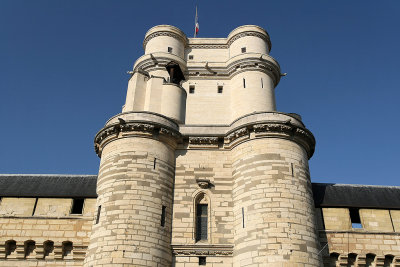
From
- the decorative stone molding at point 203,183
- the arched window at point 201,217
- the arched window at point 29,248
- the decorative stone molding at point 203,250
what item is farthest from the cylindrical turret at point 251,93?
the arched window at point 29,248

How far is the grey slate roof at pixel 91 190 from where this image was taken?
19.5 meters

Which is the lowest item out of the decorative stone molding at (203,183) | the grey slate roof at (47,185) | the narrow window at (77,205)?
the narrow window at (77,205)

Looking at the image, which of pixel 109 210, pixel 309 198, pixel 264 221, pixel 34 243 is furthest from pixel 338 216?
pixel 34 243

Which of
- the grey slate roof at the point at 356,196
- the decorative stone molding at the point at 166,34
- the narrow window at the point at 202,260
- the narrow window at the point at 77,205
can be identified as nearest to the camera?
the narrow window at the point at 202,260

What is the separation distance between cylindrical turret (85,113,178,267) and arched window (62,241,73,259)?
8.49 feet

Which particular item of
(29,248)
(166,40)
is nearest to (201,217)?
(29,248)

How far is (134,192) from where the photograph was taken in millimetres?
16641

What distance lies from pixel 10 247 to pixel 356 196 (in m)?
17.6

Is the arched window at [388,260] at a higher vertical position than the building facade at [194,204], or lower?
lower

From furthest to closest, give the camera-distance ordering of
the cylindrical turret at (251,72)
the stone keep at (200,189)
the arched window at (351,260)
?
the cylindrical turret at (251,72), the arched window at (351,260), the stone keep at (200,189)

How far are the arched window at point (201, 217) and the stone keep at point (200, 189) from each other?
0.05m

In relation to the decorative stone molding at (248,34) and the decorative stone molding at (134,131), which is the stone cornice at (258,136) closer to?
the decorative stone molding at (134,131)

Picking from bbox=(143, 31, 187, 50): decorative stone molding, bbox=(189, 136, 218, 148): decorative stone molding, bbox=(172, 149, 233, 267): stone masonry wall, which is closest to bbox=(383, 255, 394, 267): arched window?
bbox=(172, 149, 233, 267): stone masonry wall

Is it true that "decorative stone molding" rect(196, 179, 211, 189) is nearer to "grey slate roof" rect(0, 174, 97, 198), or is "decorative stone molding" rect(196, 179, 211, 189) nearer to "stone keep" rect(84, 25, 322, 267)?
"stone keep" rect(84, 25, 322, 267)
